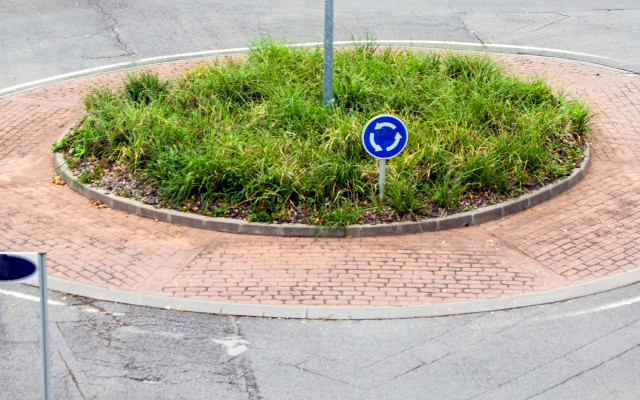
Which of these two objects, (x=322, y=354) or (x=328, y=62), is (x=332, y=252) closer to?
(x=322, y=354)

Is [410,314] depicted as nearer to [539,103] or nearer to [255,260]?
[255,260]

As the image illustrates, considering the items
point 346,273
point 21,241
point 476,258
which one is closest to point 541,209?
point 476,258

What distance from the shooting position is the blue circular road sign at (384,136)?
30.7 ft

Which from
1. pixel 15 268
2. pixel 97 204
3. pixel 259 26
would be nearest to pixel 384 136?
pixel 97 204

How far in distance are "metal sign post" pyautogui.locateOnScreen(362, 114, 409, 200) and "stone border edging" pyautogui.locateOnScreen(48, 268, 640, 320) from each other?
2.15 metres

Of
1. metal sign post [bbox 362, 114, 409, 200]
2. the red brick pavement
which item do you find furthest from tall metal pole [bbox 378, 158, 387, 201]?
the red brick pavement

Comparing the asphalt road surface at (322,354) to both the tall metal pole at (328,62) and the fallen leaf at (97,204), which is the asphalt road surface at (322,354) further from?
the tall metal pole at (328,62)

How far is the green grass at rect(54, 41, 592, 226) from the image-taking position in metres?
9.77

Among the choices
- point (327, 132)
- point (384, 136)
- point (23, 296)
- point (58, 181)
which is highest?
point (384, 136)

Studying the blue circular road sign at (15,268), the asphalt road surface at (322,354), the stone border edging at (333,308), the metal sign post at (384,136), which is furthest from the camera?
the metal sign post at (384,136)

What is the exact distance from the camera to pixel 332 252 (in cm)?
899

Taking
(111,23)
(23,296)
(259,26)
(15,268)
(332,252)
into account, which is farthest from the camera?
(111,23)

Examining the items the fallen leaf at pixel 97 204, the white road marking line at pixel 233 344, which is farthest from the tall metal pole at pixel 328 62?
the white road marking line at pixel 233 344

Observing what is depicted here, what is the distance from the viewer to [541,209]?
10.1 m
